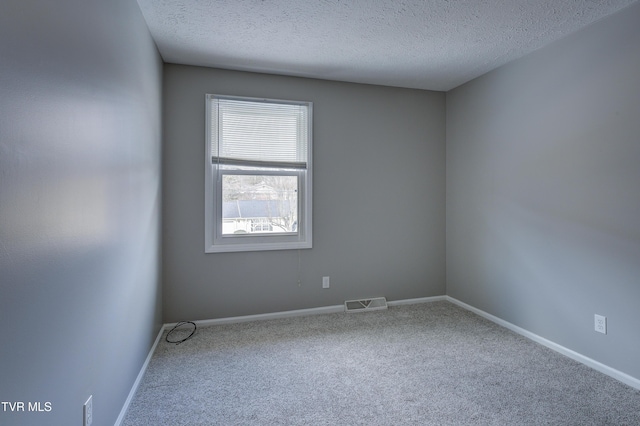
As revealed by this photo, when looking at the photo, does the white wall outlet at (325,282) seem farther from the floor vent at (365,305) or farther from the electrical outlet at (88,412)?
the electrical outlet at (88,412)

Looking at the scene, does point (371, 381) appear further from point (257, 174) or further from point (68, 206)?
point (257, 174)

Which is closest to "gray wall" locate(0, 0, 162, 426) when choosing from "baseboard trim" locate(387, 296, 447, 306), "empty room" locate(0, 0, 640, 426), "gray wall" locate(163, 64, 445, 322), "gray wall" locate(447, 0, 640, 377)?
"empty room" locate(0, 0, 640, 426)

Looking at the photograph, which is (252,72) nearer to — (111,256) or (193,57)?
(193,57)

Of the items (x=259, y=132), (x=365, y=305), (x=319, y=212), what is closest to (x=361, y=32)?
(x=259, y=132)

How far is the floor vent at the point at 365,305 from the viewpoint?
3506mm

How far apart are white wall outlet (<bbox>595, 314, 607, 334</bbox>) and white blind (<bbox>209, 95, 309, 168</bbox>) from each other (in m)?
2.77

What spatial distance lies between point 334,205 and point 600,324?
7.89 feet

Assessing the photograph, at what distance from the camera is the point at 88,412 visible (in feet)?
4.34

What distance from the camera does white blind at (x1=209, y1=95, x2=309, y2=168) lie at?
3.15 metres

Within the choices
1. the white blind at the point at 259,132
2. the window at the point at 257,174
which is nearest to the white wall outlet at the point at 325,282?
the window at the point at 257,174

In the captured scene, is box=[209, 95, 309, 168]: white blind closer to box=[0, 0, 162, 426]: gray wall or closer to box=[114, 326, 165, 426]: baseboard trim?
box=[0, 0, 162, 426]: gray wall

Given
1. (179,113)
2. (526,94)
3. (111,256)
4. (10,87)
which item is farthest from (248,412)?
(526,94)

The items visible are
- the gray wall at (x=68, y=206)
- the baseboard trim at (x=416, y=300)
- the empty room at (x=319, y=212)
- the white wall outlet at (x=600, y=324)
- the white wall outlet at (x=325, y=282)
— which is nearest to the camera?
the gray wall at (x=68, y=206)

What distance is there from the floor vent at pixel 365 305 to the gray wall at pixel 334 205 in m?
0.07
